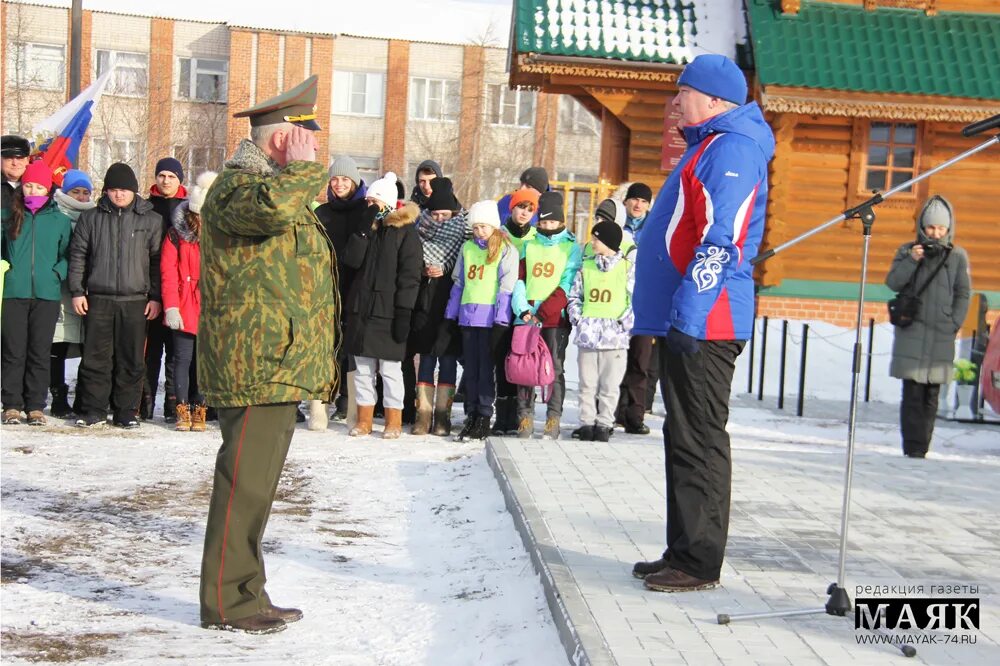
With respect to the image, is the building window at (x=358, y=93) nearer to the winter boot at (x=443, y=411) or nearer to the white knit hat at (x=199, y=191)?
the white knit hat at (x=199, y=191)

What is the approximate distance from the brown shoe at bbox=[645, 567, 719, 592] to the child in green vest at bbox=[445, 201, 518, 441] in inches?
196

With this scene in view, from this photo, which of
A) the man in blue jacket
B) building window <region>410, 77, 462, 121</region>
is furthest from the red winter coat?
building window <region>410, 77, 462, 121</region>

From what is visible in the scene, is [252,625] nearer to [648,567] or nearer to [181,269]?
[648,567]

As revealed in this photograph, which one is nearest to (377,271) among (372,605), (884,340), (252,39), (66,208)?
(66,208)

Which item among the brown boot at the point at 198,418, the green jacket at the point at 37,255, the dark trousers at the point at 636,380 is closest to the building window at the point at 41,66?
the green jacket at the point at 37,255

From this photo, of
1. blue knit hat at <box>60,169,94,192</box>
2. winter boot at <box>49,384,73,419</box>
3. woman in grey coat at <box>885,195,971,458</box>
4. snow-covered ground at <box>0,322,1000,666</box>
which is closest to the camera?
snow-covered ground at <box>0,322,1000,666</box>

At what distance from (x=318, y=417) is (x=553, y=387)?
1948 mm

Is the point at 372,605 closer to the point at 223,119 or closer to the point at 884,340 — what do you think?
the point at 884,340

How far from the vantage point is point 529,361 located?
32.4 ft

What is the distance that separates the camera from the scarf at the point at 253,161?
4.99 metres

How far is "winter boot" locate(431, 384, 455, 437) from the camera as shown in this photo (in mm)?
10438

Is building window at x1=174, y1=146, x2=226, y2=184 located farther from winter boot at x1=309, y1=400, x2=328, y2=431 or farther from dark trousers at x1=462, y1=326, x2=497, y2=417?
dark trousers at x1=462, y1=326, x2=497, y2=417

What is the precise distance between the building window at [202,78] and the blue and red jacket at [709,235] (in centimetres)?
3910

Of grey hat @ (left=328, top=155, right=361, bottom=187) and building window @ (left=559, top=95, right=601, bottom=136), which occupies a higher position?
building window @ (left=559, top=95, right=601, bottom=136)
